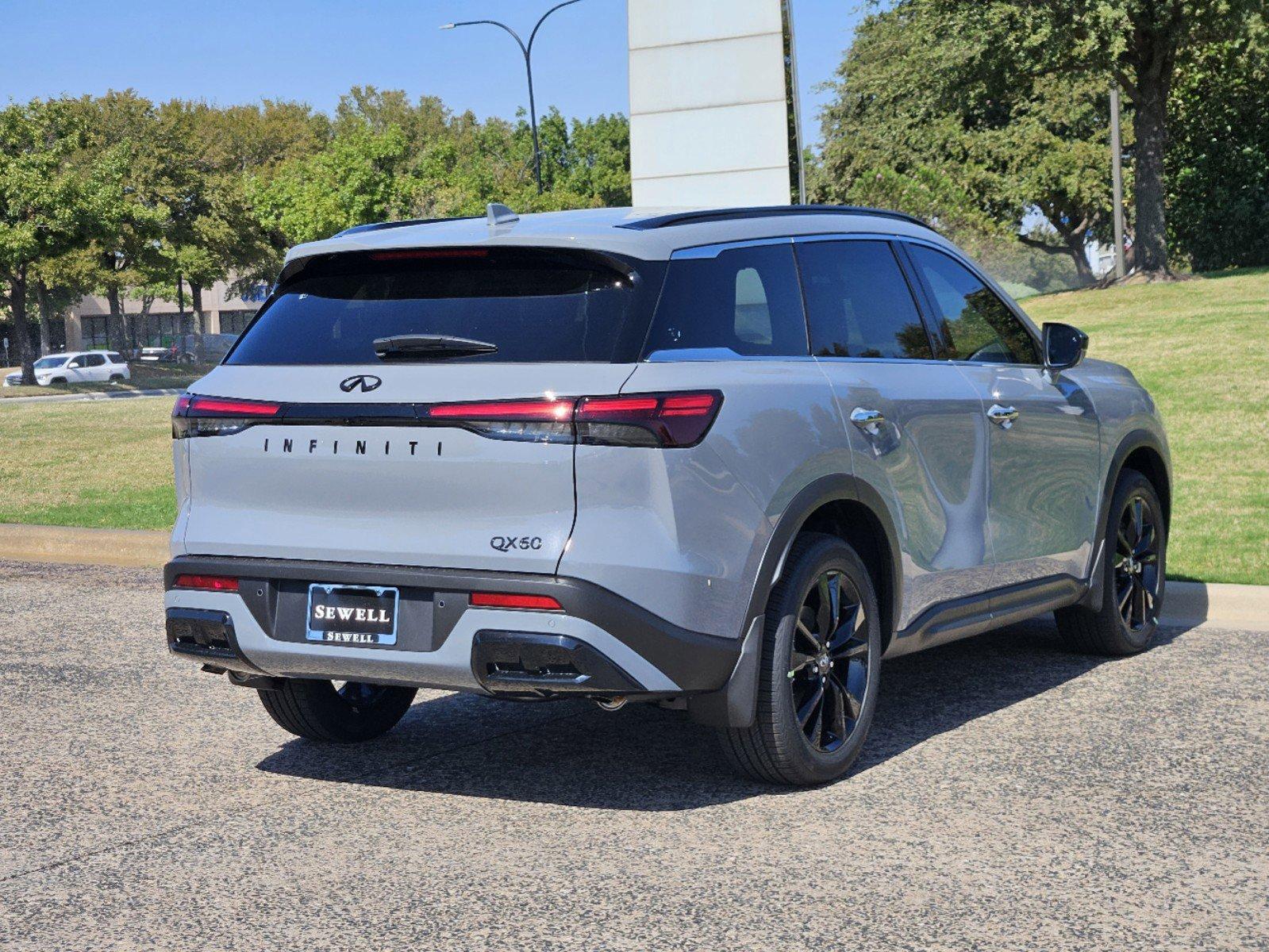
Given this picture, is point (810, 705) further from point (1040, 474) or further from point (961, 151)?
point (961, 151)

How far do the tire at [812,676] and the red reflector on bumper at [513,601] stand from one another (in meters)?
0.77

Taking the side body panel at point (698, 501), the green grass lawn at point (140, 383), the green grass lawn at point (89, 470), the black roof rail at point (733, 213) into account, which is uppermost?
the black roof rail at point (733, 213)

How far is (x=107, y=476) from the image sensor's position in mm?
16516

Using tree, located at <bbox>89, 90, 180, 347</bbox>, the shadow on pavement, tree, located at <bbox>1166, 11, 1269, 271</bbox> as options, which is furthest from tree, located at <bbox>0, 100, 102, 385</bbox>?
the shadow on pavement

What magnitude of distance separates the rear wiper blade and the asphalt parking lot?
1.41 meters

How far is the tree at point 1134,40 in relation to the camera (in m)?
29.3

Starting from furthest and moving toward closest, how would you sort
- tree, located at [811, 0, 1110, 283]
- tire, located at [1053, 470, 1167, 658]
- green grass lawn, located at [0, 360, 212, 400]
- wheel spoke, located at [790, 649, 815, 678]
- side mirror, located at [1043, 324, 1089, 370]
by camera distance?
green grass lawn, located at [0, 360, 212, 400], tree, located at [811, 0, 1110, 283], tire, located at [1053, 470, 1167, 658], side mirror, located at [1043, 324, 1089, 370], wheel spoke, located at [790, 649, 815, 678]

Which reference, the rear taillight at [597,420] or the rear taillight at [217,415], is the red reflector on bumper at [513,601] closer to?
the rear taillight at [597,420]

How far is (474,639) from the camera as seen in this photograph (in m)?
4.45

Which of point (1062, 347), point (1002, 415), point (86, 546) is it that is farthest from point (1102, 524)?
point (86, 546)

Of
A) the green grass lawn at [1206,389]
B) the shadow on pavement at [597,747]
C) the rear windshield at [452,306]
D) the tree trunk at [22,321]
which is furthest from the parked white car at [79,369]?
the rear windshield at [452,306]

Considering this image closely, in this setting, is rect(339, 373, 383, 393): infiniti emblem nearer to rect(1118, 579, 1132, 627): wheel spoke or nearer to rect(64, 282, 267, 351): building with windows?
rect(1118, 579, 1132, 627): wheel spoke

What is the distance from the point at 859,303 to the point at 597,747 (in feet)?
6.07

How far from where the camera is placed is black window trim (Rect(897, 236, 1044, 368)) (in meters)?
6.06
